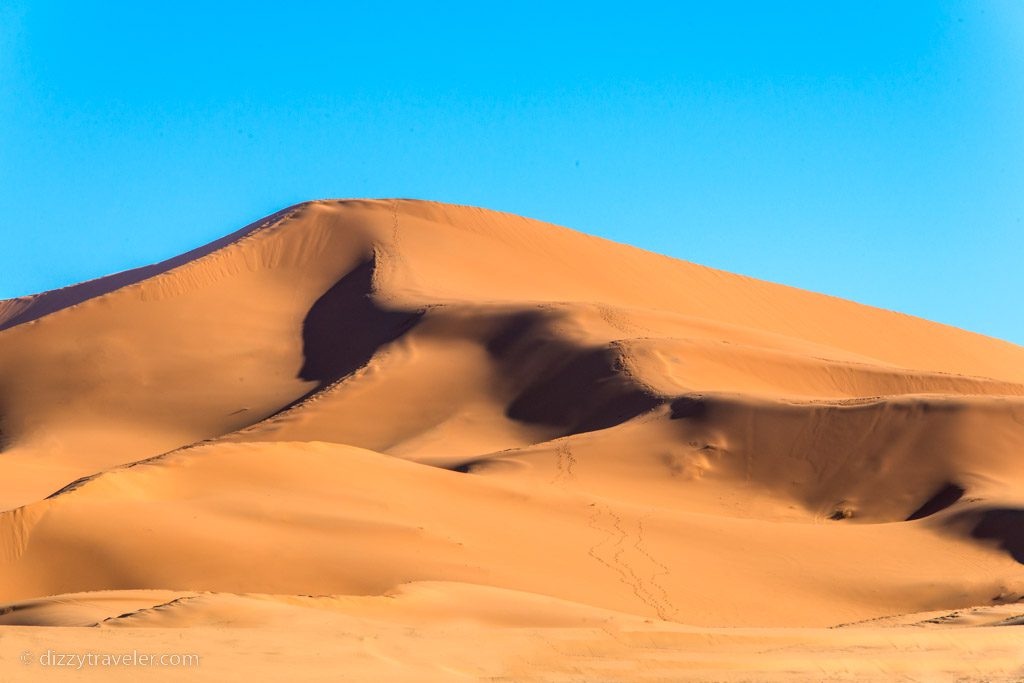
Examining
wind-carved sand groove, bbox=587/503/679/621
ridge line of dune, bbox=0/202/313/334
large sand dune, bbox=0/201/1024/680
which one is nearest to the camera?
large sand dune, bbox=0/201/1024/680

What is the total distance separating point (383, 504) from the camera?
16.8 metres

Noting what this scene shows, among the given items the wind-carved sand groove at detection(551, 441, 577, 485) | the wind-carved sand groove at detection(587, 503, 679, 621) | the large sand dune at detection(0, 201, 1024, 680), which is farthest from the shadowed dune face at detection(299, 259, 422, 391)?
the wind-carved sand groove at detection(587, 503, 679, 621)

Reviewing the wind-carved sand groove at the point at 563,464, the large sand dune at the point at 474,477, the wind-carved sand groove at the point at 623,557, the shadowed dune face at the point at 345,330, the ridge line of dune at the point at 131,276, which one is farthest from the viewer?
the ridge line of dune at the point at 131,276

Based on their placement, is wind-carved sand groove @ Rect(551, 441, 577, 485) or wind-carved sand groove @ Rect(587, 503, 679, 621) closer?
wind-carved sand groove @ Rect(587, 503, 679, 621)

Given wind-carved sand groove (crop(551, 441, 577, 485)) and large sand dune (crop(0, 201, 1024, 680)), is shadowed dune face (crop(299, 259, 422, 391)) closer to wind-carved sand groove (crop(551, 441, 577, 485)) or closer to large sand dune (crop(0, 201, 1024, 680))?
large sand dune (crop(0, 201, 1024, 680))

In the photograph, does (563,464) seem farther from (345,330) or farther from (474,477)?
(345,330)

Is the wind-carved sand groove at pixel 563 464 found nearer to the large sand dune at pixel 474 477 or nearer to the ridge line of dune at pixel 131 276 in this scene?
the large sand dune at pixel 474 477

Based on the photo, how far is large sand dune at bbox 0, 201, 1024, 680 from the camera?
1038 centimetres

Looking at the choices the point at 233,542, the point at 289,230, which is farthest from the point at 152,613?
the point at 289,230

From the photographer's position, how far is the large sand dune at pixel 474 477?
10383mm

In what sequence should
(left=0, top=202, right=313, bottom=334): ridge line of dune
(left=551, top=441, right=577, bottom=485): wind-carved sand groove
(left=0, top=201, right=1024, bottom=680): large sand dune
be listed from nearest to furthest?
(left=0, top=201, right=1024, bottom=680): large sand dune < (left=551, top=441, right=577, bottom=485): wind-carved sand groove < (left=0, top=202, right=313, bottom=334): ridge line of dune

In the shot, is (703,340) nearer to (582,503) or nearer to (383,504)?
(582,503)

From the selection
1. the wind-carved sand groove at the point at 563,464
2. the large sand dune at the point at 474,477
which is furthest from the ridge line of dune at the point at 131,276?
the wind-carved sand groove at the point at 563,464

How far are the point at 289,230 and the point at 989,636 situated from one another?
36.7 meters
